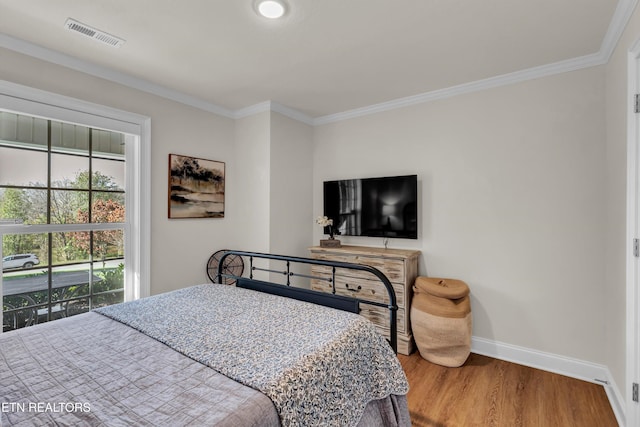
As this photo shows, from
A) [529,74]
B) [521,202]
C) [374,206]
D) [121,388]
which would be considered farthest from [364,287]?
[529,74]

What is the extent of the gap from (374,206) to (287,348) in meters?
2.32

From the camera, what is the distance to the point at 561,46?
2203mm

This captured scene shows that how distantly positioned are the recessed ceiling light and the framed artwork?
187cm

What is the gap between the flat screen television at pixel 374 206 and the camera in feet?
10.3

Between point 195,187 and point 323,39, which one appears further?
point 195,187

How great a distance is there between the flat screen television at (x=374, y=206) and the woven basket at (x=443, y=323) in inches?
25.2

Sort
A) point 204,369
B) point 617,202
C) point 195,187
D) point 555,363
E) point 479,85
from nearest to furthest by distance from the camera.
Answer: point 204,369 < point 617,202 < point 555,363 < point 479,85 < point 195,187

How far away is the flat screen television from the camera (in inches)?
123

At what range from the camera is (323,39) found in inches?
82.9

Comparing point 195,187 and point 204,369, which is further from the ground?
point 195,187

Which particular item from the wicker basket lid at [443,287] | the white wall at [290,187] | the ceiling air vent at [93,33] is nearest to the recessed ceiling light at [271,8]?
the ceiling air vent at [93,33]

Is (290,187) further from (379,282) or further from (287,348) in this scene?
(287,348)

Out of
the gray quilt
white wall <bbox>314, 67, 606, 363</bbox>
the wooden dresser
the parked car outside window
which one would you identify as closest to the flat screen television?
white wall <bbox>314, 67, 606, 363</bbox>

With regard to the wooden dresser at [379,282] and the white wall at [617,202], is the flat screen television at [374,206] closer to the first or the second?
the wooden dresser at [379,282]
